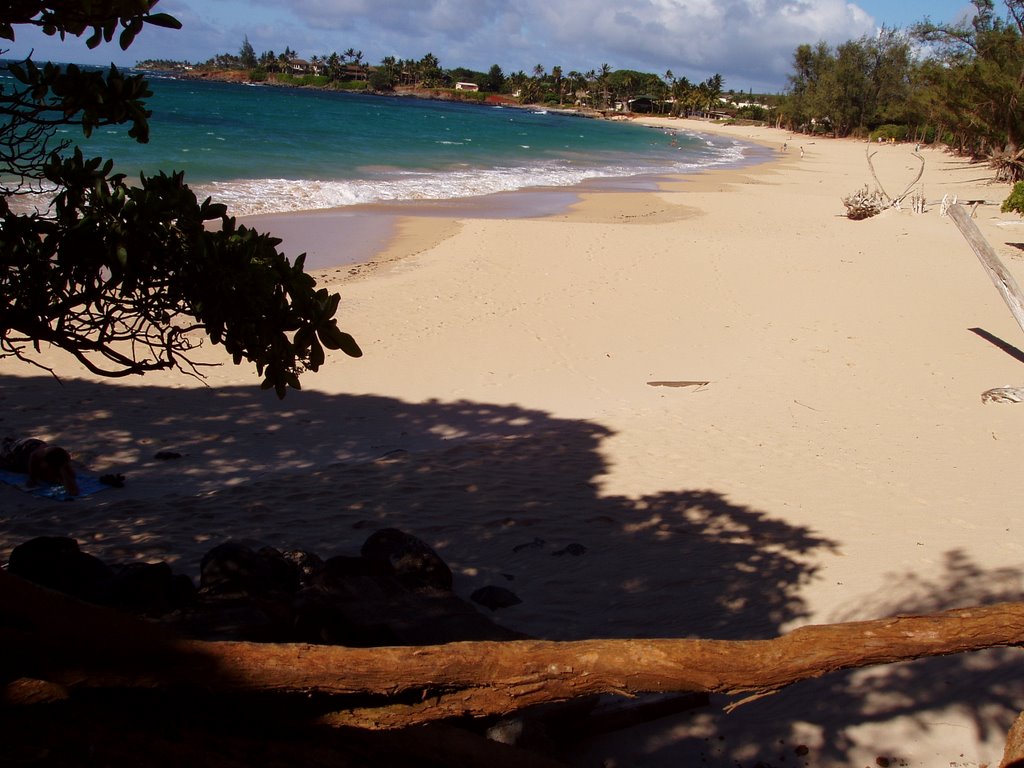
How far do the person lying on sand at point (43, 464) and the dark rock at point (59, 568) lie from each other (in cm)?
214

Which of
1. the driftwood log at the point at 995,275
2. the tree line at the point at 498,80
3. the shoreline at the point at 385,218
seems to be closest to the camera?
the driftwood log at the point at 995,275

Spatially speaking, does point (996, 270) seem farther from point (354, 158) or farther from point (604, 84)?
point (604, 84)

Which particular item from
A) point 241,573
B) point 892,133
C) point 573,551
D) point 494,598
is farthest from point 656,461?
point 892,133

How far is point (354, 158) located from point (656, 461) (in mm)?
32586

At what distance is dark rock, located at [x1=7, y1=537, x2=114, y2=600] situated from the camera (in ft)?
12.7

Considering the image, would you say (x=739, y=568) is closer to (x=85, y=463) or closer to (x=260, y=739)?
(x=260, y=739)

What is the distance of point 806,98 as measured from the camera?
3191 inches

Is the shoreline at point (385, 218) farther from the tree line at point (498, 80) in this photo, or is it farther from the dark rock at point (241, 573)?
the tree line at point (498, 80)

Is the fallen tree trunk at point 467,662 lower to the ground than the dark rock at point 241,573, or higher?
higher

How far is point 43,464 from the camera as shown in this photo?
5957 millimetres

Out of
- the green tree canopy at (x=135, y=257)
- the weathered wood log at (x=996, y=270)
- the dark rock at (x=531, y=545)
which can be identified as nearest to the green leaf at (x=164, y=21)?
the green tree canopy at (x=135, y=257)

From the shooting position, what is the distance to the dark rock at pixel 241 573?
3.93m

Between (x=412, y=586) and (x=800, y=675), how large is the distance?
2.68 m

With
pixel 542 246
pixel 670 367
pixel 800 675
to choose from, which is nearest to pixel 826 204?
pixel 542 246
